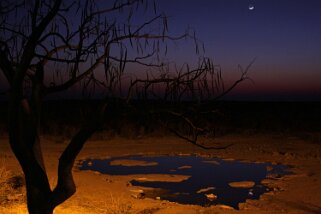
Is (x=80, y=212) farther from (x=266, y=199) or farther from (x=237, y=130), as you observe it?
(x=237, y=130)

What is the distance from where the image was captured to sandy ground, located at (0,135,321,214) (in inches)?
342

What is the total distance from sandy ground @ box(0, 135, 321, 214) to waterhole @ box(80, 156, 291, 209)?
479mm

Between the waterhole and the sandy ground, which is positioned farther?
the waterhole

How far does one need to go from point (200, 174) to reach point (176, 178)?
98 cm

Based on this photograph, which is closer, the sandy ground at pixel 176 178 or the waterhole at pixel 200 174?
the sandy ground at pixel 176 178

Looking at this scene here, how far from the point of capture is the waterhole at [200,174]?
1022cm

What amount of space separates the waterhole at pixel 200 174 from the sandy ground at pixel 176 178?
18.8 inches

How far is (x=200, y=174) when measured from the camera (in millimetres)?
12852

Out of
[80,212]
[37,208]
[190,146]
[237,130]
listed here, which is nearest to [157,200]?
[80,212]

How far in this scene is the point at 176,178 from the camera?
12117 millimetres

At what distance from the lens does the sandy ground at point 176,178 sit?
28.5ft

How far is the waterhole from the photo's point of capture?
33.5 feet

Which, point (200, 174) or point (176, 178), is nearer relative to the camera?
point (176, 178)

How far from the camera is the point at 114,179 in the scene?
11.8m
